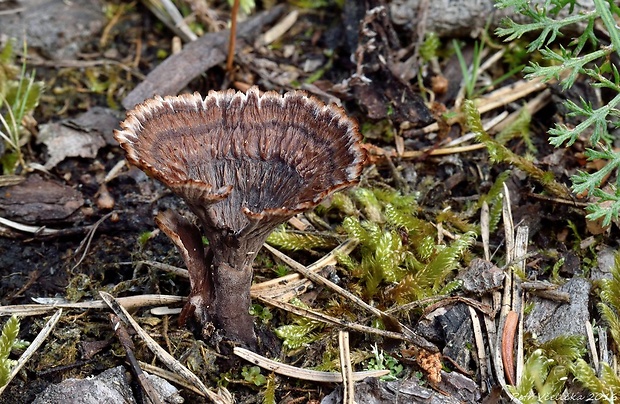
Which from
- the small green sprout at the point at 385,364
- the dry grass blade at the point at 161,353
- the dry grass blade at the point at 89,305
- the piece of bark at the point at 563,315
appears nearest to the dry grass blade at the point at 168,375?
the dry grass blade at the point at 161,353

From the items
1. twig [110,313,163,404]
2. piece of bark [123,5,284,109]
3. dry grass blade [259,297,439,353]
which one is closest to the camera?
twig [110,313,163,404]

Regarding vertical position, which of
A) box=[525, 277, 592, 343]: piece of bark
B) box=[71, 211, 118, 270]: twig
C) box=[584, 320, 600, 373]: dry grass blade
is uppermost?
box=[71, 211, 118, 270]: twig

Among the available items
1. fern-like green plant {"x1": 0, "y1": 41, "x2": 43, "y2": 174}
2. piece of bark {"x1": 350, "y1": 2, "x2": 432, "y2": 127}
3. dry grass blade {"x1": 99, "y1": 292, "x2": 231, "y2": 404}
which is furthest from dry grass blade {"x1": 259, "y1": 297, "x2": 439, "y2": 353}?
fern-like green plant {"x1": 0, "y1": 41, "x2": 43, "y2": 174}

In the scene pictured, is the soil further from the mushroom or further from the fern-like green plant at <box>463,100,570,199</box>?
the mushroom

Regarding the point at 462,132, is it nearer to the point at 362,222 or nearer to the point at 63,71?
the point at 362,222

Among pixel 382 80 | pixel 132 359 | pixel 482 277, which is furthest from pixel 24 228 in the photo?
pixel 482 277

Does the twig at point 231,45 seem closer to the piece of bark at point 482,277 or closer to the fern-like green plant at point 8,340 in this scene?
the piece of bark at point 482,277

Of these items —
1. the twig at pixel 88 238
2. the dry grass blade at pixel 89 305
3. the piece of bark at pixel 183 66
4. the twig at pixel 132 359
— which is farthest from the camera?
the piece of bark at pixel 183 66
